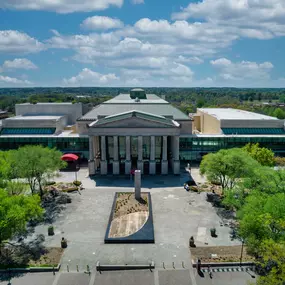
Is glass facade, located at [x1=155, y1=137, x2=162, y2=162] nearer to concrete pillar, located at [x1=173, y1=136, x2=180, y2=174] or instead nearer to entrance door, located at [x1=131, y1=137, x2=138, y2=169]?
entrance door, located at [x1=131, y1=137, x2=138, y2=169]

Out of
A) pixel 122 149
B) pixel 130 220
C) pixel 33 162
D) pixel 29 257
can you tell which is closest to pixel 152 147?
pixel 122 149

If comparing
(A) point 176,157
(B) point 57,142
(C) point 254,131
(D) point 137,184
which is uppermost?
(C) point 254,131

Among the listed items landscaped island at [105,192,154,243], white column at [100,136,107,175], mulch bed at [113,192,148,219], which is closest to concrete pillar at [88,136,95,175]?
white column at [100,136,107,175]

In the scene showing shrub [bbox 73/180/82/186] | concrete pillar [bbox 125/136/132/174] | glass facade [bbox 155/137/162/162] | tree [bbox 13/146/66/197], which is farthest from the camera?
glass facade [bbox 155/137/162/162]

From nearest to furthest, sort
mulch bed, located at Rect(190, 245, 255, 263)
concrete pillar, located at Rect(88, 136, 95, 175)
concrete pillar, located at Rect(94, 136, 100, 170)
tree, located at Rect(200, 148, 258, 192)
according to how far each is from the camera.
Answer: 1. mulch bed, located at Rect(190, 245, 255, 263)
2. tree, located at Rect(200, 148, 258, 192)
3. concrete pillar, located at Rect(88, 136, 95, 175)
4. concrete pillar, located at Rect(94, 136, 100, 170)

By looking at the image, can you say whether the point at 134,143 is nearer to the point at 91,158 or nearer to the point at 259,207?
the point at 91,158
